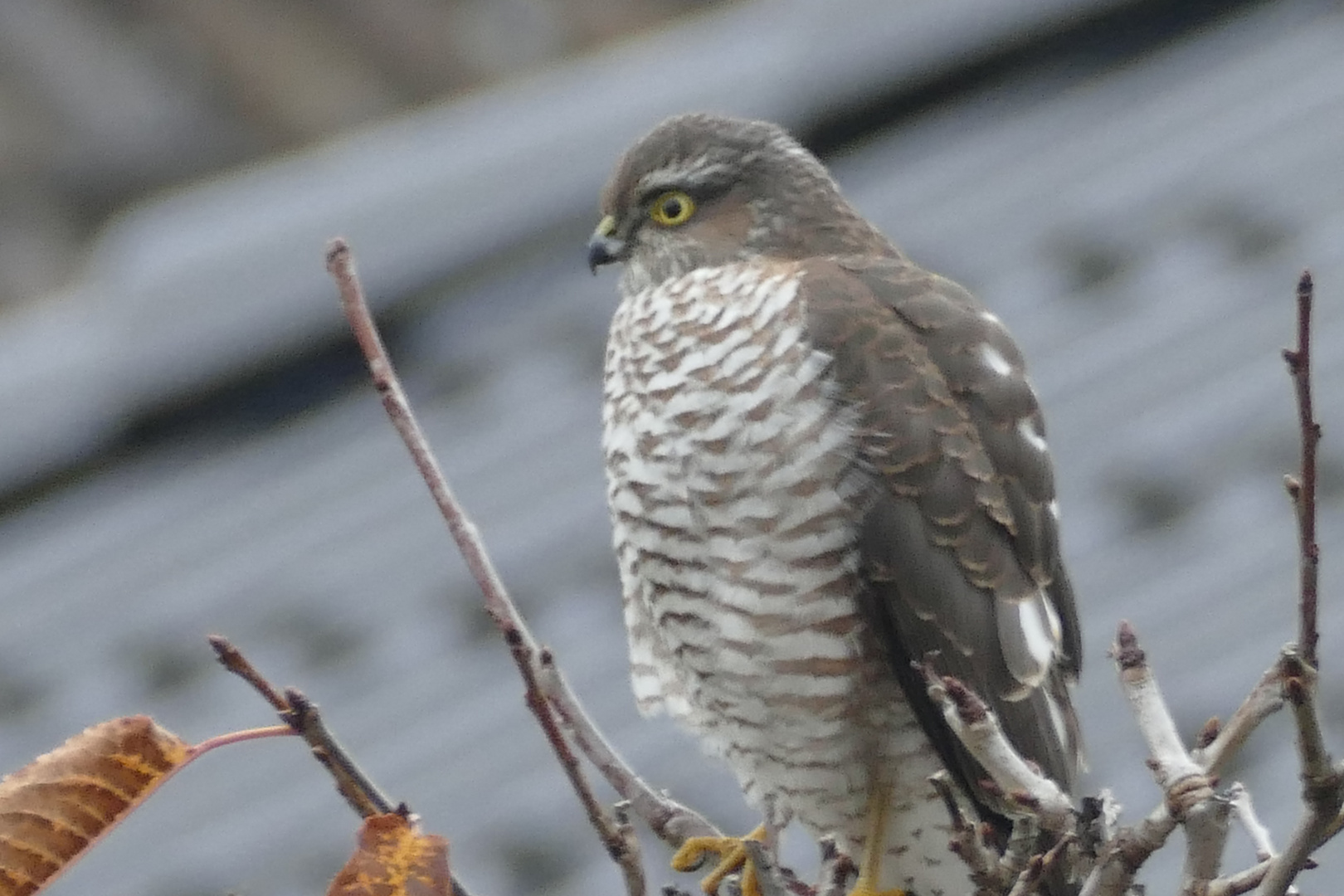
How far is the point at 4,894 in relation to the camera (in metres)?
2.06

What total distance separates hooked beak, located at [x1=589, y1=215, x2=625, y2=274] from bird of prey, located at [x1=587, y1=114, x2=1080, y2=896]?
0.74 ft

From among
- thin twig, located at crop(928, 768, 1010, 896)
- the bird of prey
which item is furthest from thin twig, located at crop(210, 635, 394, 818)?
the bird of prey

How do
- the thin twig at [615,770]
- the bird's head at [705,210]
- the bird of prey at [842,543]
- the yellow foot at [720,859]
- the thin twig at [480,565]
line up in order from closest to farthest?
the thin twig at [480,565], the thin twig at [615,770], the yellow foot at [720,859], the bird of prey at [842,543], the bird's head at [705,210]

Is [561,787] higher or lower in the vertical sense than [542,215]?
lower

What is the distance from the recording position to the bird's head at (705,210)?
3814 millimetres

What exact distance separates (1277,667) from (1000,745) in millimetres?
310

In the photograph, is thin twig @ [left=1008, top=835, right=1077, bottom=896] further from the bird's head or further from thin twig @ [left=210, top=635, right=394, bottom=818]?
the bird's head

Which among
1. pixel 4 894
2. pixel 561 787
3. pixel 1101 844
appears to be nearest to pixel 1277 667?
pixel 1101 844

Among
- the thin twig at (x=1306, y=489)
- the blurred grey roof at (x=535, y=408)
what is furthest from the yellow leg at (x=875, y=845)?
the blurred grey roof at (x=535, y=408)

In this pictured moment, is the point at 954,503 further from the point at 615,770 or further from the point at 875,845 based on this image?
the point at 615,770

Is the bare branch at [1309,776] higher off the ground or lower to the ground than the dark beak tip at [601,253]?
lower

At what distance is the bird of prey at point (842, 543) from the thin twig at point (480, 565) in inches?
38.0

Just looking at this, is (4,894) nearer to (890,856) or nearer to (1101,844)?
(1101,844)

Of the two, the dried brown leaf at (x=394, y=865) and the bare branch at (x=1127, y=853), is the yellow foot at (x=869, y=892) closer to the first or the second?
the bare branch at (x=1127, y=853)
